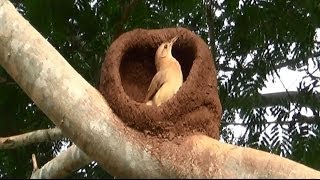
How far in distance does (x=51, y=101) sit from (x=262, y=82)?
2.62 m

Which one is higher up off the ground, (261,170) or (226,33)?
(226,33)

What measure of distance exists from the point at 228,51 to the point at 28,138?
209 centimetres

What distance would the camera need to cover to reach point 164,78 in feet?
11.1

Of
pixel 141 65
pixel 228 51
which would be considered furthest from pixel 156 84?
pixel 228 51

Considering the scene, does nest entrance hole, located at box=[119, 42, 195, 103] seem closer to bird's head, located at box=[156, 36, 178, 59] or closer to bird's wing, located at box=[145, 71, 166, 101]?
bird's head, located at box=[156, 36, 178, 59]

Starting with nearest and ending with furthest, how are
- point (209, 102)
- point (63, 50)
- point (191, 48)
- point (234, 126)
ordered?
point (209, 102), point (191, 48), point (63, 50), point (234, 126)

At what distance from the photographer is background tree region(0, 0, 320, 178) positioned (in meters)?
4.62

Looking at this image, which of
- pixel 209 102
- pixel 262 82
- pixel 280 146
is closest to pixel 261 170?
pixel 209 102

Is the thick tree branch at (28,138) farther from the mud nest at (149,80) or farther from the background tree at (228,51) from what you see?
the background tree at (228,51)

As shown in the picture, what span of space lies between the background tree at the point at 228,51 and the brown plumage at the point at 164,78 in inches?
35.8

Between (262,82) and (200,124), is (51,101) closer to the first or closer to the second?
(200,124)

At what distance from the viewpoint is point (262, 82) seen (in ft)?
17.0

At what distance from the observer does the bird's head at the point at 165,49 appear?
11.5 ft

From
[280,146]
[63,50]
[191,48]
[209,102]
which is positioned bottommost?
[280,146]
